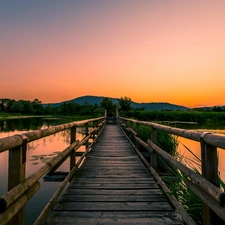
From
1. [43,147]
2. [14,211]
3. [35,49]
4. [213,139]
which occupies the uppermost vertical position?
[35,49]

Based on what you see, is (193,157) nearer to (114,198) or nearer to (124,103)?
(114,198)

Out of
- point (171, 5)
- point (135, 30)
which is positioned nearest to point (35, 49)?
point (135, 30)

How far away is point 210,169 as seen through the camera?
1.64 meters

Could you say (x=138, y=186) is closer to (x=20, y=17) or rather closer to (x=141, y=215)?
(x=141, y=215)

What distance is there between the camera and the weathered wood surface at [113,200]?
238 cm

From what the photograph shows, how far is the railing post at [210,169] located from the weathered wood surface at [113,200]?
2.44 feet

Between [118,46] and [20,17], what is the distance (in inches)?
276

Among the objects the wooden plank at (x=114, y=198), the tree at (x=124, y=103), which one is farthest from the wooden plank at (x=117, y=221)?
the tree at (x=124, y=103)

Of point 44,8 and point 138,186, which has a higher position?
point 44,8

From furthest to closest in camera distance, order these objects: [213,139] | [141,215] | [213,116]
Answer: [213,116], [141,215], [213,139]

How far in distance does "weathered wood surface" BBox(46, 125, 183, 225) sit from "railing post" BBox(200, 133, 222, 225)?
0.74 meters

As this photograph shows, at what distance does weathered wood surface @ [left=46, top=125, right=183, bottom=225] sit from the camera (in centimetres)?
238

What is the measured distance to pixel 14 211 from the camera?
143 centimetres

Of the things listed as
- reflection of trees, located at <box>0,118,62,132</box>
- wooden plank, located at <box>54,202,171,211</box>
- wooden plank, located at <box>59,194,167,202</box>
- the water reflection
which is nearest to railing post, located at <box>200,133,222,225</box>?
the water reflection
